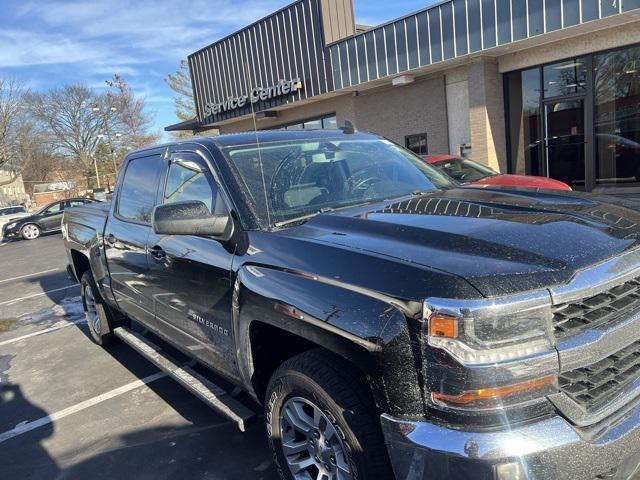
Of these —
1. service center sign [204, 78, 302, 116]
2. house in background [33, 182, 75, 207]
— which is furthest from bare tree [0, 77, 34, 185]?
service center sign [204, 78, 302, 116]

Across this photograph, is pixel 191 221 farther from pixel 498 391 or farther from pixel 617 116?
pixel 617 116

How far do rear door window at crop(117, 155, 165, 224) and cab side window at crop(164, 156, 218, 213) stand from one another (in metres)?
0.23

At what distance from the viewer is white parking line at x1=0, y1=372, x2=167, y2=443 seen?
3.85 metres

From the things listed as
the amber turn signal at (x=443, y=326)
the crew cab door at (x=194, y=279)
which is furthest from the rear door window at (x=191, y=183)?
the amber turn signal at (x=443, y=326)

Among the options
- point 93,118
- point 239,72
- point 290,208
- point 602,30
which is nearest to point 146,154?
point 290,208

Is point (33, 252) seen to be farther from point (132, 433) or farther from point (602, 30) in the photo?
point (602, 30)

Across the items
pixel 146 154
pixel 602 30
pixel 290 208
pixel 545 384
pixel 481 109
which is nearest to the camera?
pixel 545 384

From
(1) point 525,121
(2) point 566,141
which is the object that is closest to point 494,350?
(2) point 566,141

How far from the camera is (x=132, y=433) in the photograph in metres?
3.66

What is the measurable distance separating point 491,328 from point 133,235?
302 centimetres

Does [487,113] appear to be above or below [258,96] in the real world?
below

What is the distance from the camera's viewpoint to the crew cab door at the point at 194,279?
2.80 meters

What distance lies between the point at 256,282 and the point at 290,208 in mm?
550

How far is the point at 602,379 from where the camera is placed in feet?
6.04
